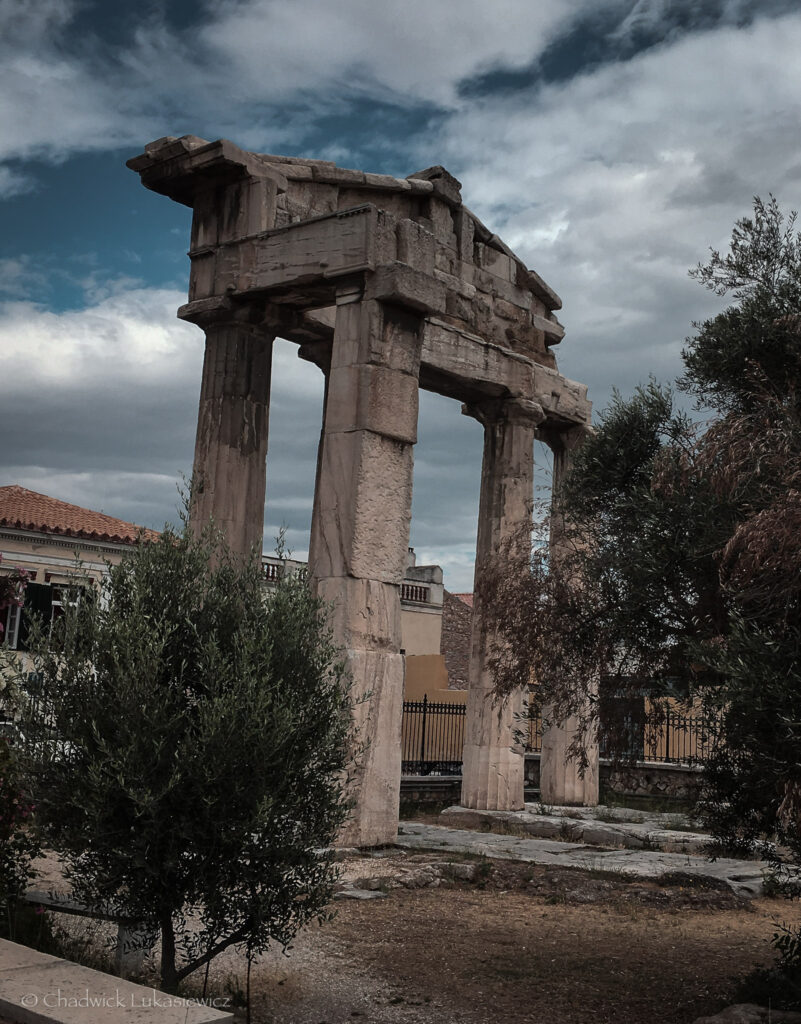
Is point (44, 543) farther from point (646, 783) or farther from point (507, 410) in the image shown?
point (646, 783)

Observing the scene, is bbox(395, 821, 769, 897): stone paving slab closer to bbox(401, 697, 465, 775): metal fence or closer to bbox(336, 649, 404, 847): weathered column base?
bbox(336, 649, 404, 847): weathered column base

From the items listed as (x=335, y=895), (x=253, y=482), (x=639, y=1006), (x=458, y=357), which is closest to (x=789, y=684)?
(x=639, y=1006)

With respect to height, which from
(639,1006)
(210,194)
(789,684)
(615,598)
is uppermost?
(210,194)

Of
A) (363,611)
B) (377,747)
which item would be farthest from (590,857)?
(363,611)

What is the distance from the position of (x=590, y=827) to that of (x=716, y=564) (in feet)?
25.8

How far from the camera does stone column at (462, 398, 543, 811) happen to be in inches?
579

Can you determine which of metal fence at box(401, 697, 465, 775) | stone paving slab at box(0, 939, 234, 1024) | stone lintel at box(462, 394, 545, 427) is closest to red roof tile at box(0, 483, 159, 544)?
metal fence at box(401, 697, 465, 775)

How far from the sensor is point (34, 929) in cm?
646

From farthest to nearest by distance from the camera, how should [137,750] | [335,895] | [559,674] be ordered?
[335,895]
[559,674]
[137,750]

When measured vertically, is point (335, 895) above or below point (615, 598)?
below

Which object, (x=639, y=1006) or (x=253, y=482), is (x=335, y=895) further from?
(x=253, y=482)

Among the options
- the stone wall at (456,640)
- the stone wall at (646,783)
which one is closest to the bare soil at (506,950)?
the stone wall at (646,783)

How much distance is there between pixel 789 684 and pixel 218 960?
13.9 ft

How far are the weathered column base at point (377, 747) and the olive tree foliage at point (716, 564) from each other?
7.78 ft
